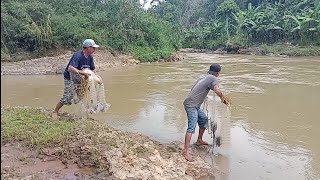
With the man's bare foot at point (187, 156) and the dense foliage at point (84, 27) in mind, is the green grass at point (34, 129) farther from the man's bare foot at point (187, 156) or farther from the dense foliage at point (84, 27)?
the dense foliage at point (84, 27)

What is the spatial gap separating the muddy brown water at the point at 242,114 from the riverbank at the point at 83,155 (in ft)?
2.39

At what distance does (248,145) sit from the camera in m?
6.65

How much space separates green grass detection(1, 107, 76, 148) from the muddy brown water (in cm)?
121

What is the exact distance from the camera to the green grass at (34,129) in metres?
5.18

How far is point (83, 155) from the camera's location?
4.88m

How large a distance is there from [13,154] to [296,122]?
581cm

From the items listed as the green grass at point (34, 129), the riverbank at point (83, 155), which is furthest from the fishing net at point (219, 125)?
the green grass at point (34, 129)

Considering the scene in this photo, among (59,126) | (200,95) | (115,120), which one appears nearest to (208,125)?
(200,95)

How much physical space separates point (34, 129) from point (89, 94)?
3.44 ft

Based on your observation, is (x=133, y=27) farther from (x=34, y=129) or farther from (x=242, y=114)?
(x=34, y=129)

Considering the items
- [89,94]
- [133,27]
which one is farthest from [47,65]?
[89,94]

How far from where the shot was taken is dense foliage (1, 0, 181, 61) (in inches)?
852

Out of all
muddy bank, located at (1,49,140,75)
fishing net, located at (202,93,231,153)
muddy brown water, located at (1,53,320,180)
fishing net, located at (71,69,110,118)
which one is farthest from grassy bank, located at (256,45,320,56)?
fishing net, located at (71,69,110,118)

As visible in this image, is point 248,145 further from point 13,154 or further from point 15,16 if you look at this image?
point 15,16
